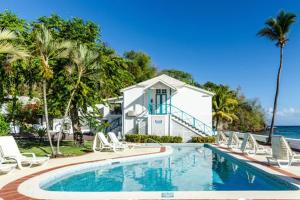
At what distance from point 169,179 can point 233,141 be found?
11.8 metres

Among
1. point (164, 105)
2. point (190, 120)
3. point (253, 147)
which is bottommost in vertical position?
point (253, 147)

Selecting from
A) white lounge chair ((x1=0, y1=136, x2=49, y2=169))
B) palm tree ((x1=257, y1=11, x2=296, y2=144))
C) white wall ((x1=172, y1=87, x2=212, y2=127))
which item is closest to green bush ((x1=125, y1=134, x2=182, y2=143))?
white wall ((x1=172, y1=87, x2=212, y2=127))

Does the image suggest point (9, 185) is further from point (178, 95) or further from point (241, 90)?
point (241, 90)

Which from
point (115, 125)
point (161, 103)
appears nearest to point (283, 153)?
point (161, 103)

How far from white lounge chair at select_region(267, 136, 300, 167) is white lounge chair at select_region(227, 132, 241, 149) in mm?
8071

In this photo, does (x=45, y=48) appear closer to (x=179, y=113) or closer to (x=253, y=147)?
(x=253, y=147)

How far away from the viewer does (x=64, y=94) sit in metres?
20.4

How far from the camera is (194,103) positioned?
34.0m

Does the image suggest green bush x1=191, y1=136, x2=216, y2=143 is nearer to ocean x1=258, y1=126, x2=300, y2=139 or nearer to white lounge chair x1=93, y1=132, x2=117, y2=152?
white lounge chair x1=93, y1=132, x2=117, y2=152

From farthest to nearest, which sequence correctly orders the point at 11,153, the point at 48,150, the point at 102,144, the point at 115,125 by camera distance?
the point at 115,125 < the point at 102,144 < the point at 48,150 < the point at 11,153

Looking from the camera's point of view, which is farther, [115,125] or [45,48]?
[115,125]

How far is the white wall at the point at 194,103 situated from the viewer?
33.9 meters

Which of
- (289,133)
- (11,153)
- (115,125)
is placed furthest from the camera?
(289,133)

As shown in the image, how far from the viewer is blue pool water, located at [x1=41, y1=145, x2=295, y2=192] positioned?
10422 mm
